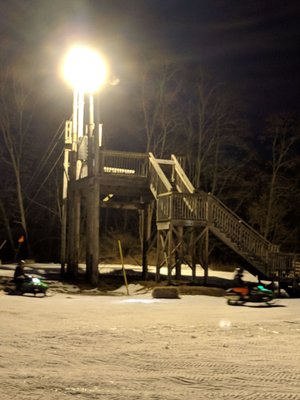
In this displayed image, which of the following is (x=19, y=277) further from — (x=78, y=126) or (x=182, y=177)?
(x=78, y=126)

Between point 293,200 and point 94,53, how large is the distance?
22.8 metres

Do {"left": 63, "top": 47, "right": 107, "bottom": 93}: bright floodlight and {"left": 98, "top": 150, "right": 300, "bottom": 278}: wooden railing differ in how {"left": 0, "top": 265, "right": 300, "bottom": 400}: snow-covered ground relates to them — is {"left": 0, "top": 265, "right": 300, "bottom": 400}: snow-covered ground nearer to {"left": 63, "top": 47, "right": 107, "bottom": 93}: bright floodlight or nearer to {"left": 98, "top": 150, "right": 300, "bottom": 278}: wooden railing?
{"left": 98, "top": 150, "right": 300, "bottom": 278}: wooden railing

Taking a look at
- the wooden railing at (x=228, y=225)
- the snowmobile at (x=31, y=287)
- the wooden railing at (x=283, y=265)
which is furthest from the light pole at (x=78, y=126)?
the wooden railing at (x=283, y=265)

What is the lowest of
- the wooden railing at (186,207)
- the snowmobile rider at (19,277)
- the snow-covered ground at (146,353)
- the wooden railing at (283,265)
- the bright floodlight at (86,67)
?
the snow-covered ground at (146,353)

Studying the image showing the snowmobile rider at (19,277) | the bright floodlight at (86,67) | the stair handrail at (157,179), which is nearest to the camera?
the snowmobile rider at (19,277)

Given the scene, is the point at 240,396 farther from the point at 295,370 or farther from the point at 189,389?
the point at 295,370

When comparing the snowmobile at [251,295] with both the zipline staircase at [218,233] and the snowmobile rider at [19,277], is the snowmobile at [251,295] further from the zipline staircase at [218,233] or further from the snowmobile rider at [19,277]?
the snowmobile rider at [19,277]

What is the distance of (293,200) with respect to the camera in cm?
4534

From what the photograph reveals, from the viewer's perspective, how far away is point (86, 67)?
90.0 feet

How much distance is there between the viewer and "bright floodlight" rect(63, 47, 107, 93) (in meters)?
26.9

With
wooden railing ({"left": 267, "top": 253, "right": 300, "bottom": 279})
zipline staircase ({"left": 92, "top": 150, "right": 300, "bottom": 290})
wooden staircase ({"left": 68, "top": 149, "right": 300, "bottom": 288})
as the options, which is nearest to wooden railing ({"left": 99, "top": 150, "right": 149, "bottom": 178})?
wooden staircase ({"left": 68, "top": 149, "right": 300, "bottom": 288})

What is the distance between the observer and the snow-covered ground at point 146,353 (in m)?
7.27

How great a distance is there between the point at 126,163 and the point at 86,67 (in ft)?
14.9

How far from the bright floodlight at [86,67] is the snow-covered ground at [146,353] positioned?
40.8ft
